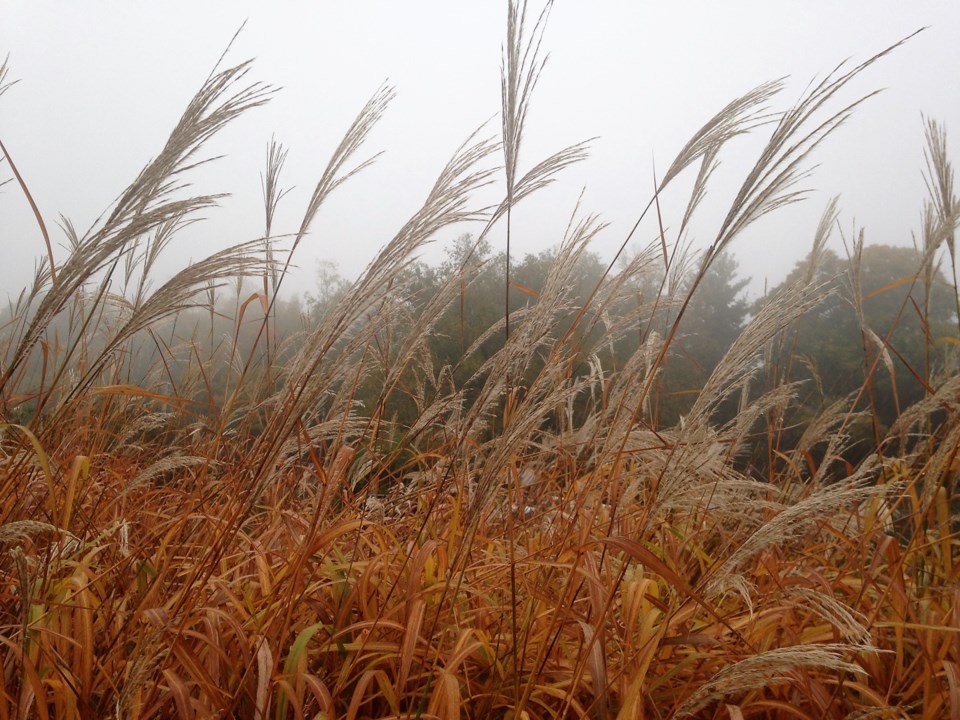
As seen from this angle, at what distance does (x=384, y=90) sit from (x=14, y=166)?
2.74 ft

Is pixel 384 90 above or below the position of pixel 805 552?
above

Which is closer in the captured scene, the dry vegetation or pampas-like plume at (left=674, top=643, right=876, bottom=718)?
pampas-like plume at (left=674, top=643, right=876, bottom=718)

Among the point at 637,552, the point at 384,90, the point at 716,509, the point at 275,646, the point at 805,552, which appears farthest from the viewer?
the point at 716,509

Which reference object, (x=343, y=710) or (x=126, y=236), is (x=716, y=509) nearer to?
(x=343, y=710)

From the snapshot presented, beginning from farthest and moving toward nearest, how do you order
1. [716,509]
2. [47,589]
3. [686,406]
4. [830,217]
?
[686,406], [830,217], [716,509], [47,589]

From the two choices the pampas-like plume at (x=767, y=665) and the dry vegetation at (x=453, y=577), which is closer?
the pampas-like plume at (x=767, y=665)

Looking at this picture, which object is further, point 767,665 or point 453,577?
point 453,577

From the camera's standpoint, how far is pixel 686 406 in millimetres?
14406

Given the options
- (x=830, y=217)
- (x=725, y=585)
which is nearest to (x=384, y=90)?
(x=725, y=585)

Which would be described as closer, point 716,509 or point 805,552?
point 805,552

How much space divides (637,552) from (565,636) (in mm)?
757

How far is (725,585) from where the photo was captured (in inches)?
46.1

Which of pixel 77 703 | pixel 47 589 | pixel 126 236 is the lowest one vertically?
pixel 77 703

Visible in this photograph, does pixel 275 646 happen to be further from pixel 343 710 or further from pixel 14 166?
pixel 14 166
